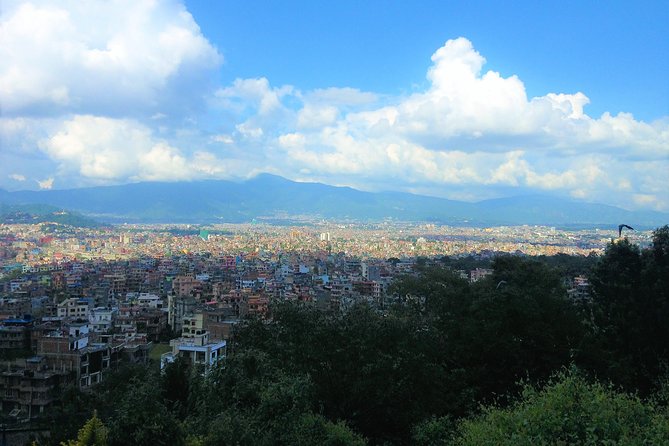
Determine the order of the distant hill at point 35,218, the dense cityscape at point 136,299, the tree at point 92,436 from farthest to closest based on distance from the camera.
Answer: the distant hill at point 35,218, the dense cityscape at point 136,299, the tree at point 92,436

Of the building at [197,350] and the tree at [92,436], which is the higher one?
the tree at [92,436]

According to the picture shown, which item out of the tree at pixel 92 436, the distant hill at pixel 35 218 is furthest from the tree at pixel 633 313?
the distant hill at pixel 35 218

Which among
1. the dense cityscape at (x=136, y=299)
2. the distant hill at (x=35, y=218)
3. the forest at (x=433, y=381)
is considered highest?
the distant hill at (x=35, y=218)

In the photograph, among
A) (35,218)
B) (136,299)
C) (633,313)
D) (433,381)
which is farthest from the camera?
(35,218)

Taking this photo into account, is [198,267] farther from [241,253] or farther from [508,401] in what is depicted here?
[508,401]

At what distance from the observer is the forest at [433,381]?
17.2 ft

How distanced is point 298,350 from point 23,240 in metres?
61.8

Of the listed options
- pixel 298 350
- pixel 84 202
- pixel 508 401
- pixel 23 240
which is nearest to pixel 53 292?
pixel 298 350

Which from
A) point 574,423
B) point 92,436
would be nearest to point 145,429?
point 92,436

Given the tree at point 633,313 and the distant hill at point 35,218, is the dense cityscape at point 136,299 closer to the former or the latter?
the tree at point 633,313

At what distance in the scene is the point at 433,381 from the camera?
8586mm

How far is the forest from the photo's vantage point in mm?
5234

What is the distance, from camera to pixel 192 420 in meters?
5.79

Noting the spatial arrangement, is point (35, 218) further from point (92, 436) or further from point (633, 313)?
point (92, 436)
